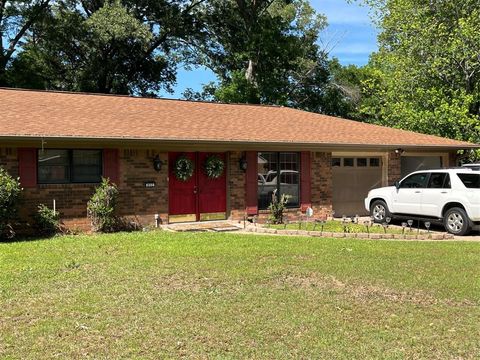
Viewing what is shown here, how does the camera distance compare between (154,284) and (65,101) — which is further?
(65,101)

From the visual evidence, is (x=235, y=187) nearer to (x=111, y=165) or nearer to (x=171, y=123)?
(x=171, y=123)

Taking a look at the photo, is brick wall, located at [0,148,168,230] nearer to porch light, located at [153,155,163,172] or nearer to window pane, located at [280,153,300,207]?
porch light, located at [153,155,163,172]

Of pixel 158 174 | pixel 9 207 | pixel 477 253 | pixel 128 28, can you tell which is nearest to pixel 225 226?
pixel 158 174

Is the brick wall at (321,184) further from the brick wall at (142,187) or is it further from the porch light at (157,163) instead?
the porch light at (157,163)

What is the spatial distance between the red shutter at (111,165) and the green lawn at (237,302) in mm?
3132

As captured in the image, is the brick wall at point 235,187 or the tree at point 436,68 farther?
the tree at point 436,68

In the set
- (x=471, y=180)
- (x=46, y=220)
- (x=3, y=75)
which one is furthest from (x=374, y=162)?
(x=3, y=75)

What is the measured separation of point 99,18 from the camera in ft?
85.0

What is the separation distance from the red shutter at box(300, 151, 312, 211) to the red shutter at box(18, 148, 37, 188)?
8.01 m

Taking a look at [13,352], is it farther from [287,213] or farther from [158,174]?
[287,213]

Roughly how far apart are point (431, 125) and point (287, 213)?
1034 cm

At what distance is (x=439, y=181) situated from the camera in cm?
1352

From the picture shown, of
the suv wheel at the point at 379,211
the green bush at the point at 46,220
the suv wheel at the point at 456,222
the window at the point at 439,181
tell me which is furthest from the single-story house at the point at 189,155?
the suv wheel at the point at 456,222

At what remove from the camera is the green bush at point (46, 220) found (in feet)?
38.8
